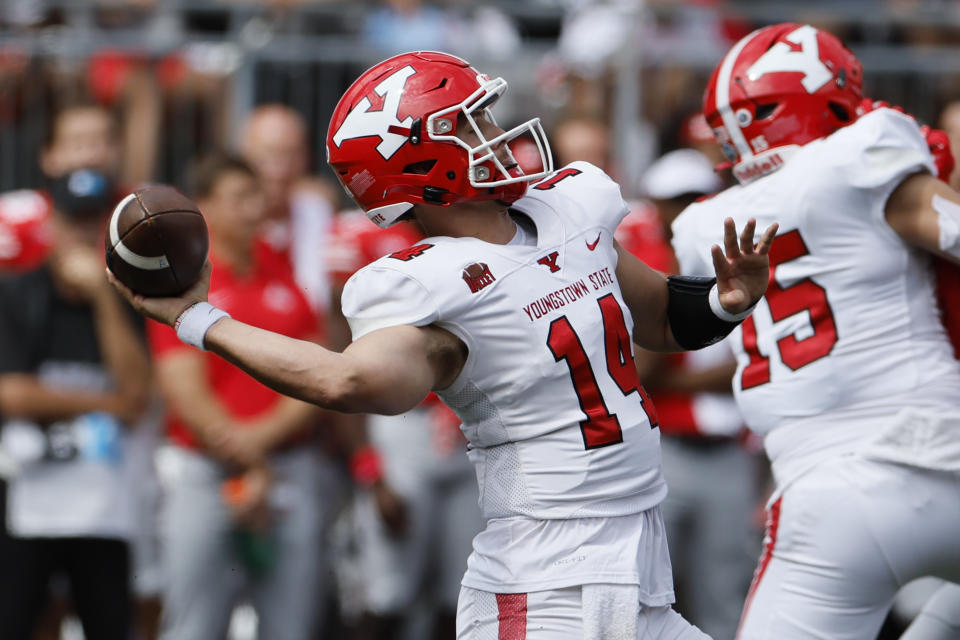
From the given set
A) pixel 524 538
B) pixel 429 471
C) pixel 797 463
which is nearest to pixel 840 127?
pixel 797 463

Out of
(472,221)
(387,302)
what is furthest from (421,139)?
(387,302)

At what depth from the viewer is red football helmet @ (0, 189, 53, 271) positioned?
6043 millimetres

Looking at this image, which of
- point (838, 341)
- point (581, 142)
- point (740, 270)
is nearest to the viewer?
point (740, 270)

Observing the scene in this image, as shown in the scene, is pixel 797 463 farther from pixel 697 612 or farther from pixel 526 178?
pixel 697 612

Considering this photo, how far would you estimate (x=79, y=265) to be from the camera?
19.1 feet

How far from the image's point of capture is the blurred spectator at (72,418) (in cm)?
569

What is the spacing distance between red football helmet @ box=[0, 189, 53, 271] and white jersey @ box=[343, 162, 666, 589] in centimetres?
315

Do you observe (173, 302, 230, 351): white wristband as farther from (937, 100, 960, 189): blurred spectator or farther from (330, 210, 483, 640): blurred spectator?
(330, 210, 483, 640): blurred spectator

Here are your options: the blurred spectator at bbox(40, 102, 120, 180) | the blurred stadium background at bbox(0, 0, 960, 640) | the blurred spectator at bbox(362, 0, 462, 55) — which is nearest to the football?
the blurred spectator at bbox(40, 102, 120, 180)

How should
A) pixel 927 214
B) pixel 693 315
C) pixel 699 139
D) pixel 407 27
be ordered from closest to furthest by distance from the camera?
pixel 693 315 → pixel 927 214 → pixel 699 139 → pixel 407 27

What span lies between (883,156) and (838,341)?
1.82ft

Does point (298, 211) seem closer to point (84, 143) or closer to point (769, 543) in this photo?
point (84, 143)

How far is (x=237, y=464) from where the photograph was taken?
593cm

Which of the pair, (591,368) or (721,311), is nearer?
(591,368)
